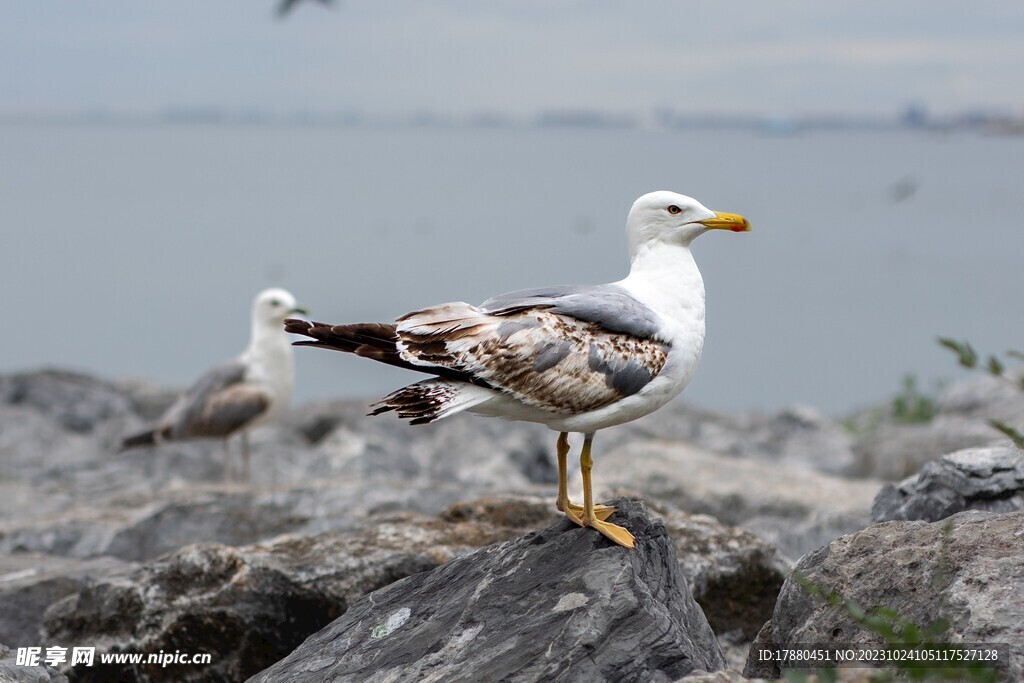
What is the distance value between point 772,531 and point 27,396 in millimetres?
10241

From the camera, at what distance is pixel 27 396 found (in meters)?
15.5

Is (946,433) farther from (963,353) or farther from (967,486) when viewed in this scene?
(963,353)

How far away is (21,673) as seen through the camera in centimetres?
519

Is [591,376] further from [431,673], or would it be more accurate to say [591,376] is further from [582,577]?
[431,673]

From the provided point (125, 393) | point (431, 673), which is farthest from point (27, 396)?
point (431, 673)

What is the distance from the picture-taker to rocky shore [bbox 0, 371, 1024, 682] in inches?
190

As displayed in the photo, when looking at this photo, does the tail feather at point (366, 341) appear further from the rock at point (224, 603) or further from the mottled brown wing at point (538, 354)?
the rock at point (224, 603)

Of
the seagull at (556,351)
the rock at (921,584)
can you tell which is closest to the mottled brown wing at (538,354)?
the seagull at (556,351)

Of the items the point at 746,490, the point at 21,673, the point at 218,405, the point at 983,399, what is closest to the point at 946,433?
the point at 746,490

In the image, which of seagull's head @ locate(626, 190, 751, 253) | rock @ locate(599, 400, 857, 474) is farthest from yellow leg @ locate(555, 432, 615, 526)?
rock @ locate(599, 400, 857, 474)

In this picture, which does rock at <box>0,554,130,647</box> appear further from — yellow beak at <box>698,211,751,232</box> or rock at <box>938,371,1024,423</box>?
rock at <box>938,371,1024,423</box>

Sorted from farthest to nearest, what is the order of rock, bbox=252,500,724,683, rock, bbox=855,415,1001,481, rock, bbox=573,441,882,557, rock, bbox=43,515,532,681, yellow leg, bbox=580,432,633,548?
rock, bbox=855,415,1001,481, rock, bbox=573,441,882,557, rock, bbox=43,515,532,681, yellow leg, bbox=580,432,633,548, rock, bbox=252,500,724,683

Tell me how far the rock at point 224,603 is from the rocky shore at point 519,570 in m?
0.01

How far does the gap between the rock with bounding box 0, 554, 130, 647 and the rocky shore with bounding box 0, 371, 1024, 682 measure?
0.02 m
